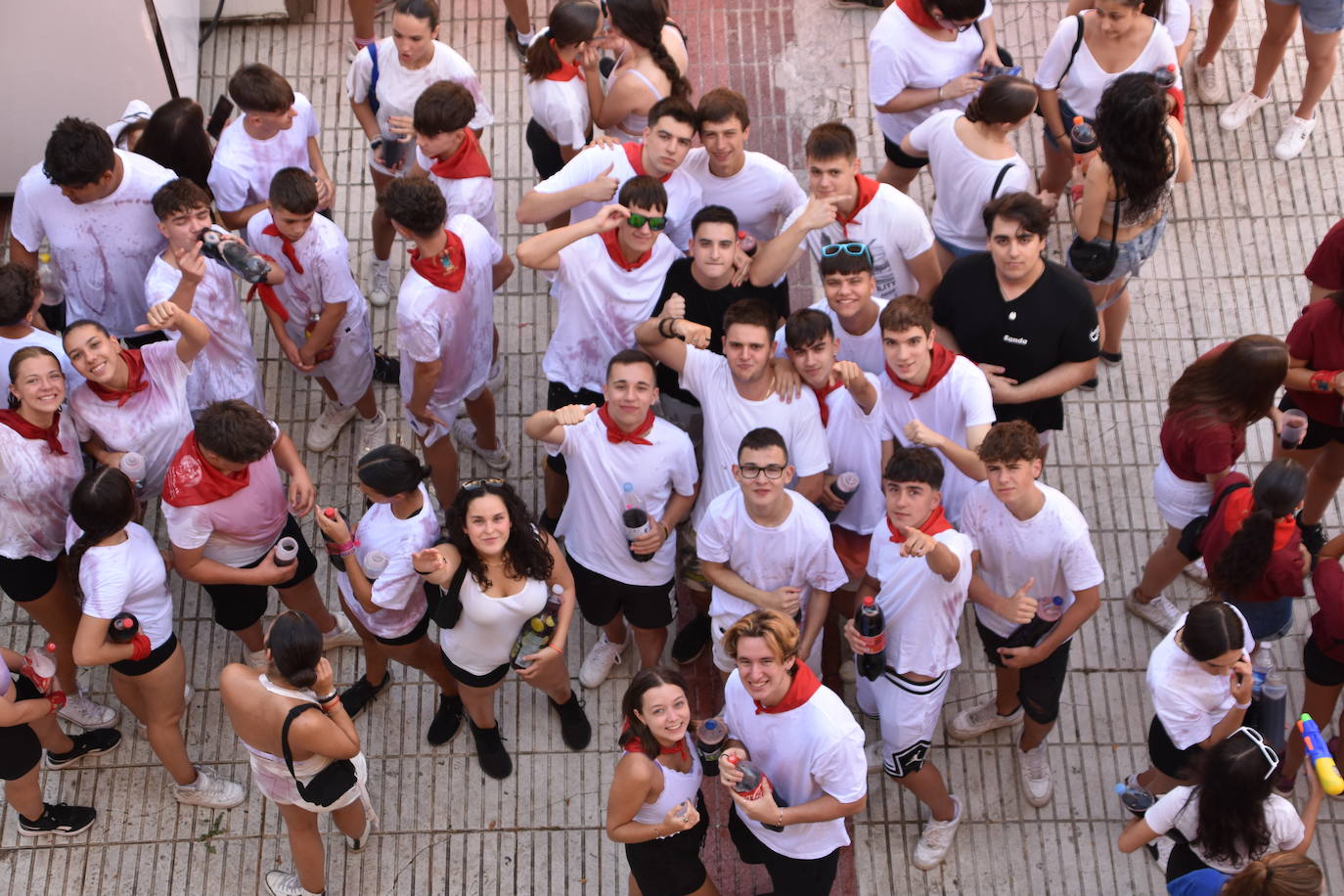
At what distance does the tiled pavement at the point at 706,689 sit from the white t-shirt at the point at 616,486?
81cm

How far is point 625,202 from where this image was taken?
19.3 feet

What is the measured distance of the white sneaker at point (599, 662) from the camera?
6324 mm

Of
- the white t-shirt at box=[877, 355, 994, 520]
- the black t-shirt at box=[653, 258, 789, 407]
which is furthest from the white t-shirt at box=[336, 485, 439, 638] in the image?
the white t-shirt at box=[877, 355, 994, 520]

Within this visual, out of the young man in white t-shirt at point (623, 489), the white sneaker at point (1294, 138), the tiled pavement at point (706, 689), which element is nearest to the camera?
the young man in white t-shirt at point (623, 489)

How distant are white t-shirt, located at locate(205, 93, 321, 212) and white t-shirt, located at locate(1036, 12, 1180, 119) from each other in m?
3.74

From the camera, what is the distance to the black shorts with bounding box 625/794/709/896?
198 inches

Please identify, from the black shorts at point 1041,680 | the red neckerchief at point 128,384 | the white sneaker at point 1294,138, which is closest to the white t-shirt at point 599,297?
the red neckerchief at point 128,384

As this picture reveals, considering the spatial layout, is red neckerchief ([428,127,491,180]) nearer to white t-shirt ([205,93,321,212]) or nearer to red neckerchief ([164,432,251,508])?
white t-shirt ([205,93,321,212])

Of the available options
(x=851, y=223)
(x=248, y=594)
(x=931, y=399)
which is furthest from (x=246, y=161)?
(x=931, y=399)

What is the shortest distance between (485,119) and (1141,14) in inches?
131

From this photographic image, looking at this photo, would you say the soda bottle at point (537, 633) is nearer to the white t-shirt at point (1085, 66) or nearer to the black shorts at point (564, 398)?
the black shorts at point (564, 398)

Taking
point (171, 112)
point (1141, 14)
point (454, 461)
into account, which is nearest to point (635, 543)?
point (454, 461)

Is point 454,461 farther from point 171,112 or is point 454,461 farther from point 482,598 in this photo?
point 171,112

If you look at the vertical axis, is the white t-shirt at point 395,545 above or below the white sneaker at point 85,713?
above
